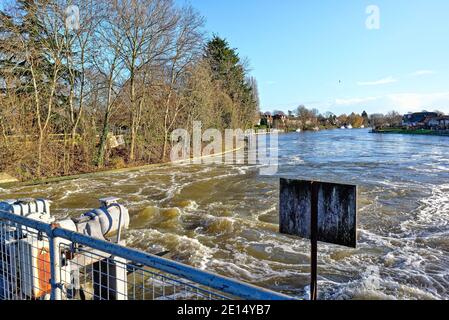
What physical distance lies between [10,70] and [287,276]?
13356mm

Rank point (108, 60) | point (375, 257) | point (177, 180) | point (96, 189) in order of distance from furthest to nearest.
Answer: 1. point (108, 60)
2. point (177, 180)
3. point (96, 189)
4. point (375, 257)

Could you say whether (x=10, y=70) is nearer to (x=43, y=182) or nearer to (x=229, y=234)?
(x=43, y=182)

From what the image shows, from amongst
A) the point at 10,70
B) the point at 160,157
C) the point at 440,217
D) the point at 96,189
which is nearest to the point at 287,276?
the point at 440,217

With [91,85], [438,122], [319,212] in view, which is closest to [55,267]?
[319,212]

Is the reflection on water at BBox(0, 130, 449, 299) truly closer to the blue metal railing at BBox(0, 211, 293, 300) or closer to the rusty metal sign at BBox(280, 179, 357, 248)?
the rusty metal sign at BBox(280, 179, 357, 248)

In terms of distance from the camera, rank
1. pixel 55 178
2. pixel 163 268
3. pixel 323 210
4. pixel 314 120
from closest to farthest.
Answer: pixel 163 268, pixel 323 210, pixel 55 178, pixel 314 120

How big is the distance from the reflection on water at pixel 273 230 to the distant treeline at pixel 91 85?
248 cm

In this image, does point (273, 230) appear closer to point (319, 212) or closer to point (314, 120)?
point (319, 212)

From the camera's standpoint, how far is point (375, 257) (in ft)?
18.6

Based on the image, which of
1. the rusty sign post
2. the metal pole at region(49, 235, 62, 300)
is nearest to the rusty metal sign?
the rusty sign post

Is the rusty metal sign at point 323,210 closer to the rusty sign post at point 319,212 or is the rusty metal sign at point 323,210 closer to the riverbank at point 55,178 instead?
the rusty sign post at point 319,212

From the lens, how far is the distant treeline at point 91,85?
13312 millimetres

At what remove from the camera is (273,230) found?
23.7 ft

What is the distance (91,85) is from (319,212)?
1624 centimetres
